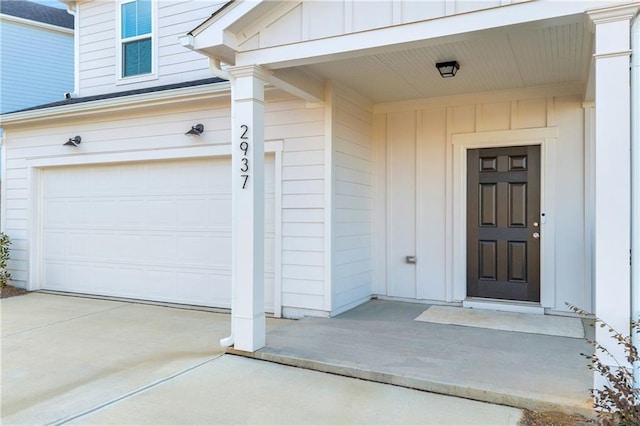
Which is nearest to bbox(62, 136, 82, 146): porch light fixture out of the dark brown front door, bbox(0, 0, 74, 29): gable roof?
the dark brown front door

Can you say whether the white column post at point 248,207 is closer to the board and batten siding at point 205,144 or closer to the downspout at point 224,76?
the downspout at point 224,76

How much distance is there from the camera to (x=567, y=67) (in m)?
4.64

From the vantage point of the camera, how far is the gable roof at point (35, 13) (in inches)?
472

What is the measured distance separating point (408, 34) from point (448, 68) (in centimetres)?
126

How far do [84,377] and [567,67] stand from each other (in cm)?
521

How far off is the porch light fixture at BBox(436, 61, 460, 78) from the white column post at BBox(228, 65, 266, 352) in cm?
175

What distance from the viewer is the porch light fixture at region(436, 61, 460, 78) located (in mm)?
4469

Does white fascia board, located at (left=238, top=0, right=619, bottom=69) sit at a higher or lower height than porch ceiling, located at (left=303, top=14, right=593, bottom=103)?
lower

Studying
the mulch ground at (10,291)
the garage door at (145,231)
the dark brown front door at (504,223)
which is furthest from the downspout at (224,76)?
the mulch ground at (10,291)

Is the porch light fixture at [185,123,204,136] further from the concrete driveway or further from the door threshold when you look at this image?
the door threshold

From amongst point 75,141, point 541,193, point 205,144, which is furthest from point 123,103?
point 541,193

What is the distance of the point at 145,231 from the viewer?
258 inches

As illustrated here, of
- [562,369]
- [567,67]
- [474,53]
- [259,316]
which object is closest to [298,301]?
[259,316]

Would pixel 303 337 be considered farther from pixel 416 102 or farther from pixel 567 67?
pixel 567 67
